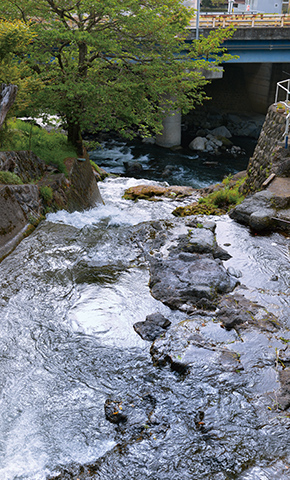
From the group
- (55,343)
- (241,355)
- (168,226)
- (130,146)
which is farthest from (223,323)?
(130,146)

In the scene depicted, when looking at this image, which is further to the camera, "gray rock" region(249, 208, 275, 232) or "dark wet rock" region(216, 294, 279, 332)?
"gray rock" region(249, 208, 275, 232)

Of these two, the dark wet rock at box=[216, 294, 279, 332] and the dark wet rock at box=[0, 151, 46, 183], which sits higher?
the dark wet rock at box=[0, 151, 46, 183]

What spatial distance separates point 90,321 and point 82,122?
28.7ft

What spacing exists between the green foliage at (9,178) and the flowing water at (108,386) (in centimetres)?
243

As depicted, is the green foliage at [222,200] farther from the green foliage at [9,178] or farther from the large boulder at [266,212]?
the green foliage at [9,178]

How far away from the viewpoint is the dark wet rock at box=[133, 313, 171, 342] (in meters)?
6.14

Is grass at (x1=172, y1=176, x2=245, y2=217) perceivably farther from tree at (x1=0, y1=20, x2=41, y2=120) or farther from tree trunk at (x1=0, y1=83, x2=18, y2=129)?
tree trunk at (x1=0, y1=83, x2=18, y2=129)

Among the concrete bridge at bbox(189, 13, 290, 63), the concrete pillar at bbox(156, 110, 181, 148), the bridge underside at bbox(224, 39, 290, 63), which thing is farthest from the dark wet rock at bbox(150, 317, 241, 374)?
the concrete pillar at bbox(156, 110, 181, 148)

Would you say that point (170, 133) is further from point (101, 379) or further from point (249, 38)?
point (101, 379)

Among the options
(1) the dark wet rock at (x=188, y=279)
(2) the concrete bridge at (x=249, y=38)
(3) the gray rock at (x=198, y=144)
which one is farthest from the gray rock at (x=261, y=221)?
(3) the gray rock at (x=198, y=144)

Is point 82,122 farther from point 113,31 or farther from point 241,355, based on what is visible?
point 241,355

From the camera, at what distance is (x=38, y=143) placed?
13680 millimetres

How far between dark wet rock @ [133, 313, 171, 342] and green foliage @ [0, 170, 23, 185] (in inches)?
221

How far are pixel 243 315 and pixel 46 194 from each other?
22.5ft
